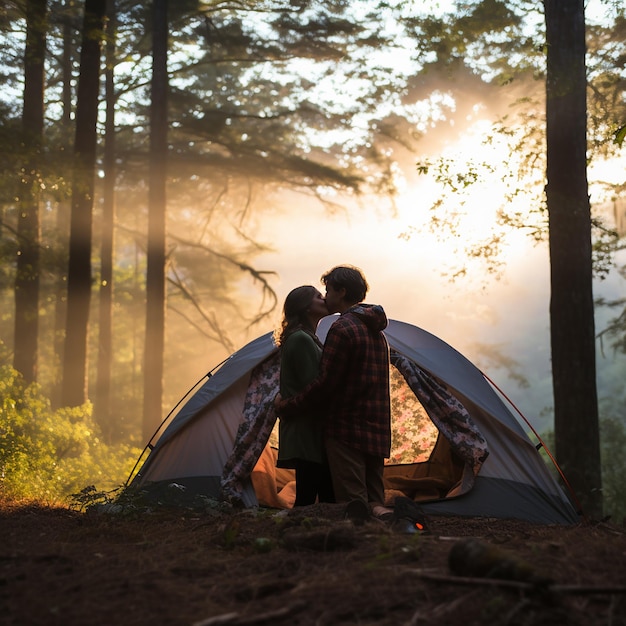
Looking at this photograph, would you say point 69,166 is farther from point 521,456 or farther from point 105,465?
point 521,456

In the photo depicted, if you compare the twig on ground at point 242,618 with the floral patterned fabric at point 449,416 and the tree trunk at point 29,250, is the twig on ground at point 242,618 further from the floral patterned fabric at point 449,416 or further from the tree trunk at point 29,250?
the tree trunk at point 29,250

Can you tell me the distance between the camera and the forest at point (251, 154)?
26.2ft

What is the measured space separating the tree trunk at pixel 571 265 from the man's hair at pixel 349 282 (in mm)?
3466

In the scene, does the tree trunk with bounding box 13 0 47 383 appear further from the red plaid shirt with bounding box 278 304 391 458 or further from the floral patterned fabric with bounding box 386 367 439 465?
the red plaid shirt with bounding box 278 304 391 458

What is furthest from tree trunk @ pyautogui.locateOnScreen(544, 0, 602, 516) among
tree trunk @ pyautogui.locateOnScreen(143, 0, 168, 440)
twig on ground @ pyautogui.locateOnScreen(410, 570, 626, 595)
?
tree trunk @ pyautogui.locateOnScreen(143, 0, 168, 440)

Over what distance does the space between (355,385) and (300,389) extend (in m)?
0.44

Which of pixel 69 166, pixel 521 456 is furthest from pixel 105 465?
pixel 521 456

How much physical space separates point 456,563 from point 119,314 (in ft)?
86.9

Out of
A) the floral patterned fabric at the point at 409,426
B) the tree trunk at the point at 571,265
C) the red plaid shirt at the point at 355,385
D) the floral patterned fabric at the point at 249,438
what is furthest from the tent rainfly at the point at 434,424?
the red plaid shirt at the point at 355,385

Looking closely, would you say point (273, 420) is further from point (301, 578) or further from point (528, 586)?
point (528, 586)

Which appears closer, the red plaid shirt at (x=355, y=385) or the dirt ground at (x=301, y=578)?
the dirt ground at (x=301, y=578)

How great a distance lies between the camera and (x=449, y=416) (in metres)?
6.55

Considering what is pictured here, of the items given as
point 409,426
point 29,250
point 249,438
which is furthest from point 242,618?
point 29,250

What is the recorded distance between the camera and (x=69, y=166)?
10133 millimetres
